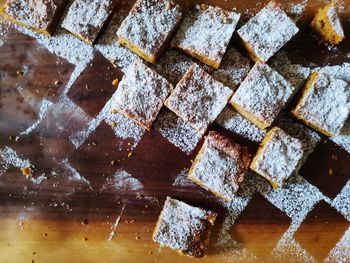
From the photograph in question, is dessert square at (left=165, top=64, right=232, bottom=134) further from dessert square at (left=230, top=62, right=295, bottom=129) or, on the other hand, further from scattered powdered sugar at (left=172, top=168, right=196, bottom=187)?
scattered powdered sugar at (left=172, top=168, right=196, bottom=187)

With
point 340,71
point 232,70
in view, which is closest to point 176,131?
point 232,70

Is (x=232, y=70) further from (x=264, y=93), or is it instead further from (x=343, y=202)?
(x=343, y=202)

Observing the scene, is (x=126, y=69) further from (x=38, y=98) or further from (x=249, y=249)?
(x=249, y=249)

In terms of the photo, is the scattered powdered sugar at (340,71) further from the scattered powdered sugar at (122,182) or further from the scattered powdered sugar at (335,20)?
the scattered powdered sugar at (122,182)

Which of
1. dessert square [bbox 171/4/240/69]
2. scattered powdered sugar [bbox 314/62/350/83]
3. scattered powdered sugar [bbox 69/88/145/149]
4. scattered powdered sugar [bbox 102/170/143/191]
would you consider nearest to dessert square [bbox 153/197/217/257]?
scattered powdered sugar [bbox 102/170/143/191]

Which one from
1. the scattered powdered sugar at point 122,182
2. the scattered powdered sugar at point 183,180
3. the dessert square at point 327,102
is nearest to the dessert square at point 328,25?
the dessert square at point 327,102

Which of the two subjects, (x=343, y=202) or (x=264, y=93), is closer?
(x=264, y=93)
